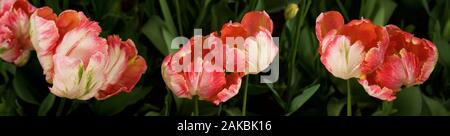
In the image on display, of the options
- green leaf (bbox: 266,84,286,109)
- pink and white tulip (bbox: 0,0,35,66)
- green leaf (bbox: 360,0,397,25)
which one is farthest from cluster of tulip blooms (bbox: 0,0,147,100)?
green leaf (bbox: 360,0,397,25)

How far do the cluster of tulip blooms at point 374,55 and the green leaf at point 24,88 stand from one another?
28cm

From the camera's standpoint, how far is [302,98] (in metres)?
0.71

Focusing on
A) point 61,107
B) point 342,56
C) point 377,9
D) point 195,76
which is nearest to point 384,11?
point 377,9

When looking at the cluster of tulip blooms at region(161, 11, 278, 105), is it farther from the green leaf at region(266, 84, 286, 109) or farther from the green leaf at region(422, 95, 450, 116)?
the green leaf at region(422, 95, 450, 116)

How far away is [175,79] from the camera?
656 millimetres

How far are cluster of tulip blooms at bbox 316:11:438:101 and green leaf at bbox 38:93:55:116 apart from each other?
251 millimetres

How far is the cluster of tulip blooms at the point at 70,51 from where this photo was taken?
25.5 inches

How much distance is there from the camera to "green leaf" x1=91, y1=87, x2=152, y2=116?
0.72 meters

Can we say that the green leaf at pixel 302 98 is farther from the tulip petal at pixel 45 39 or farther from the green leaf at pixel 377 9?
the tulip petal at pixel 45 39

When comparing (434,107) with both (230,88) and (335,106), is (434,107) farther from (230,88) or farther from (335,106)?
(230,88)

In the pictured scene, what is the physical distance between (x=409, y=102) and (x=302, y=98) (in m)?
0.10

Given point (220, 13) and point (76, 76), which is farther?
point (220, 13)
